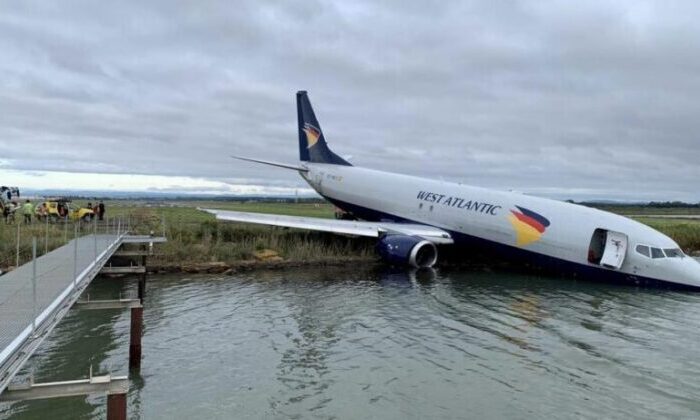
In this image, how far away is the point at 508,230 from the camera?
2608 cm

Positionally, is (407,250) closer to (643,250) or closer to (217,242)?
(217,242)

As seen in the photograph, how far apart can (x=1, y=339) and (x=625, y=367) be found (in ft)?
41.6

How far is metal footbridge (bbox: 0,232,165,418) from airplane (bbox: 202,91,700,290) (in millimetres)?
12896

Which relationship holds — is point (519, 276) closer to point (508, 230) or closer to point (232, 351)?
point (508, 230)

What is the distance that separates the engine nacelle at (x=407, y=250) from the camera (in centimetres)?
2742

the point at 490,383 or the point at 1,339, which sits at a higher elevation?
the point at 1,339

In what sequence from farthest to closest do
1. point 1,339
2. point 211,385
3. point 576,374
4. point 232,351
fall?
point 232,351 < point 576,374 < point 211,385 < point 1,339

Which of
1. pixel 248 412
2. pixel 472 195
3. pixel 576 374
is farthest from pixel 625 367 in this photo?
pixel 472 195

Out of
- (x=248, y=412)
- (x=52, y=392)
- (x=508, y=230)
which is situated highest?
(x=508, y=230)

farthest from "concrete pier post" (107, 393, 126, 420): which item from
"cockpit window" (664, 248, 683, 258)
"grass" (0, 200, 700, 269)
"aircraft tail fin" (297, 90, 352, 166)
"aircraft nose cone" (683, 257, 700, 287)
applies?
"aircraft tail fin" (297, 90, 352, 166)

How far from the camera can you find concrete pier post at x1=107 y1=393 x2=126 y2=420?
824 cm

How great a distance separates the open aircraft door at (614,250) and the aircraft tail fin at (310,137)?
20.5 m

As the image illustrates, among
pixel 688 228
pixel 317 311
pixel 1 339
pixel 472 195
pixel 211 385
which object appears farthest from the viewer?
pixel 688 228

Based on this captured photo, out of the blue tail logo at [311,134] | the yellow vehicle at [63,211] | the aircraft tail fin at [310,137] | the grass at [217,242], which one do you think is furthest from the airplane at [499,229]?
the yellow vehicle at [63,211]
